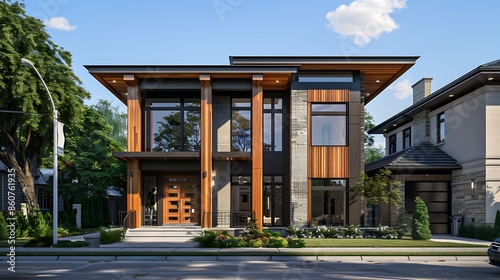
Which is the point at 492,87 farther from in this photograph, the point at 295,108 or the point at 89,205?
the point at 89,205

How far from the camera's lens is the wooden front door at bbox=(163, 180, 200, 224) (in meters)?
27.6

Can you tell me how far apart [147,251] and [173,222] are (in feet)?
28.4

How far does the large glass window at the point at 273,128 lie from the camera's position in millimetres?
27906

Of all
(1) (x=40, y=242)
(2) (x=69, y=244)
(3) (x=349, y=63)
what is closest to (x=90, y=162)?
(1) (x=40, y=242)

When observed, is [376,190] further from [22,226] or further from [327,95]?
[22,226]

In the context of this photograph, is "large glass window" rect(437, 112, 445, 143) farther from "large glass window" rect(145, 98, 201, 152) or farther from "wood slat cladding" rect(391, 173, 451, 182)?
"large glass window" rect(145, 98, 201, 152)

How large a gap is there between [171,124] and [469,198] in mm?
16492

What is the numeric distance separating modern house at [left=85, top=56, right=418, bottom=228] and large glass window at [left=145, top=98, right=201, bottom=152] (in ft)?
0.18

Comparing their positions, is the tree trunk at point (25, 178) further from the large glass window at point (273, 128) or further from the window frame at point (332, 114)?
the window frame at point (332, 114)

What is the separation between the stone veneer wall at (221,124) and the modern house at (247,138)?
56 mm

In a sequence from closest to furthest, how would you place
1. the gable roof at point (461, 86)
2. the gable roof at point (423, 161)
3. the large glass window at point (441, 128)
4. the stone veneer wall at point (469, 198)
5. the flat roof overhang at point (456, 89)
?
1. the gable roof at point (461, 86)
2. the flat roof overhang at point (456, 89)
3. the stone veneer wall at point (469, 198)
4. the gable roof at point (423, 161)
5. the large glass window at point (441, 128)

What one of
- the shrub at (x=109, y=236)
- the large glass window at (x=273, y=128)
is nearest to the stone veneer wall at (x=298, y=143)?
the large glass window at (x=273, y=128)

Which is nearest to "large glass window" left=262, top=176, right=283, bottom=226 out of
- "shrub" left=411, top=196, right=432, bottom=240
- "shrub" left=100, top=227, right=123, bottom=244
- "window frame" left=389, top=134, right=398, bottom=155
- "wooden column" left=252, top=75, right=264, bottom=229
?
"wooden column" left=252, top=75, right=264, bottom=229

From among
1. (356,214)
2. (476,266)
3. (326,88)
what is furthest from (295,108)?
(476,266)
